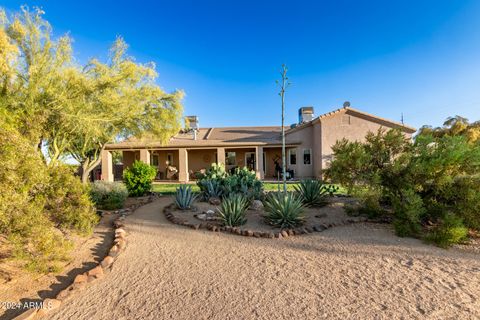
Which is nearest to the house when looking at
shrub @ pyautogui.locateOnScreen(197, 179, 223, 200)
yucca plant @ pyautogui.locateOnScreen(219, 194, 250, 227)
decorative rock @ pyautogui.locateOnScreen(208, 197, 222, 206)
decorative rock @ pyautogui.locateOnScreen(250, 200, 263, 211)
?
shrub @ pyautogui.locateOnScreen(197, 179, 223, 200)

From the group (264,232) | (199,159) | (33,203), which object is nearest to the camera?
(33,203)

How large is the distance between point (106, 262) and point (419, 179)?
269 inches

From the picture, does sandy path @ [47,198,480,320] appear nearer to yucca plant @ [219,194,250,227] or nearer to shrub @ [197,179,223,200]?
yucca plant @ [219,194,250,227]

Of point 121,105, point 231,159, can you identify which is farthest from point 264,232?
point 231,159

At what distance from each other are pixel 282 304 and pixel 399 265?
233cm

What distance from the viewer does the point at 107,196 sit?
848cm

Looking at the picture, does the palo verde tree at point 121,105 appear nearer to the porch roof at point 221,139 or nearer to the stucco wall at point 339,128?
the porch roof at point 221,139

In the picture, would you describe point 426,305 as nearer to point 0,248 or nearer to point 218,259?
point 218,259

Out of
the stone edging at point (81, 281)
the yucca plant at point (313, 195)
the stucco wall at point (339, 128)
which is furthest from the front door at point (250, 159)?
the stone edging at point (81, 281)

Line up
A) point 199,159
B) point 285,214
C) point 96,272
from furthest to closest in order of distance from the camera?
point 199,159 < point 285,214 < point 96,272

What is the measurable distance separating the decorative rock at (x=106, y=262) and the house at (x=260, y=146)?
421 inches

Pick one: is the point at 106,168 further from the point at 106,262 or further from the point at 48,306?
the point at 48,306

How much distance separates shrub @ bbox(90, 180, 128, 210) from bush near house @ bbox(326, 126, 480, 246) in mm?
7636

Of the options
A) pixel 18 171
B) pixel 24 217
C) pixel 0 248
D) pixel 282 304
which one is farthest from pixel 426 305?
pixel 0 248
